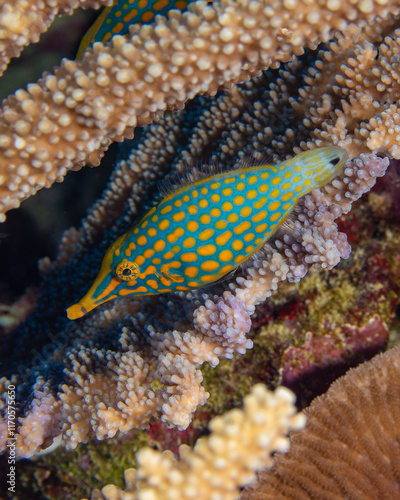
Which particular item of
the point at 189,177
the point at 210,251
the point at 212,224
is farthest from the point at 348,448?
the point at 189,177

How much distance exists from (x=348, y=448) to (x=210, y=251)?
1.61 metres

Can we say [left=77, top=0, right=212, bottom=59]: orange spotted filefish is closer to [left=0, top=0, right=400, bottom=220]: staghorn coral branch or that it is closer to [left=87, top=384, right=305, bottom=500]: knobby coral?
[left=0, top=0, right=400, bottom=220]: staghorn coral branch

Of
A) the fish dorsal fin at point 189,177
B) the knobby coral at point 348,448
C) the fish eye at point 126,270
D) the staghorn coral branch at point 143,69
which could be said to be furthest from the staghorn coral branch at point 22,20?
the knobby coral at point 348,448

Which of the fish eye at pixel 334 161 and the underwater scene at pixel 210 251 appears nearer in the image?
the underwater scene at pixel 210 251

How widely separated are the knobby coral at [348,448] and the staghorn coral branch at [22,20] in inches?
118

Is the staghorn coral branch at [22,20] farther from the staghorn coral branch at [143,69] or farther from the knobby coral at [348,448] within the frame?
the knobby coral at [348,448]

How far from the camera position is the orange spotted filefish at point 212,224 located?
2.58 m

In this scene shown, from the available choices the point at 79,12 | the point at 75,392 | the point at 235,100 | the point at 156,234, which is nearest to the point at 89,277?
the point at 75,392

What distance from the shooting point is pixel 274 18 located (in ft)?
6.61

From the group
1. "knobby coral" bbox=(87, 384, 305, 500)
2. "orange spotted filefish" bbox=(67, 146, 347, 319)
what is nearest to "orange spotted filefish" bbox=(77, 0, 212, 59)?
"orange spotted filefish" bbox=(67, 146, 347, 319)

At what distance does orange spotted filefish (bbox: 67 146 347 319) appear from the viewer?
2.58m

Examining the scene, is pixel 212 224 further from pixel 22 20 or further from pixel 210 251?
pixel 22 20

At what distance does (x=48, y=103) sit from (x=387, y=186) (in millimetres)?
2979

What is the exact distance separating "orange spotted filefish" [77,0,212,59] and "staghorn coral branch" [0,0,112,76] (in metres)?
0.59
